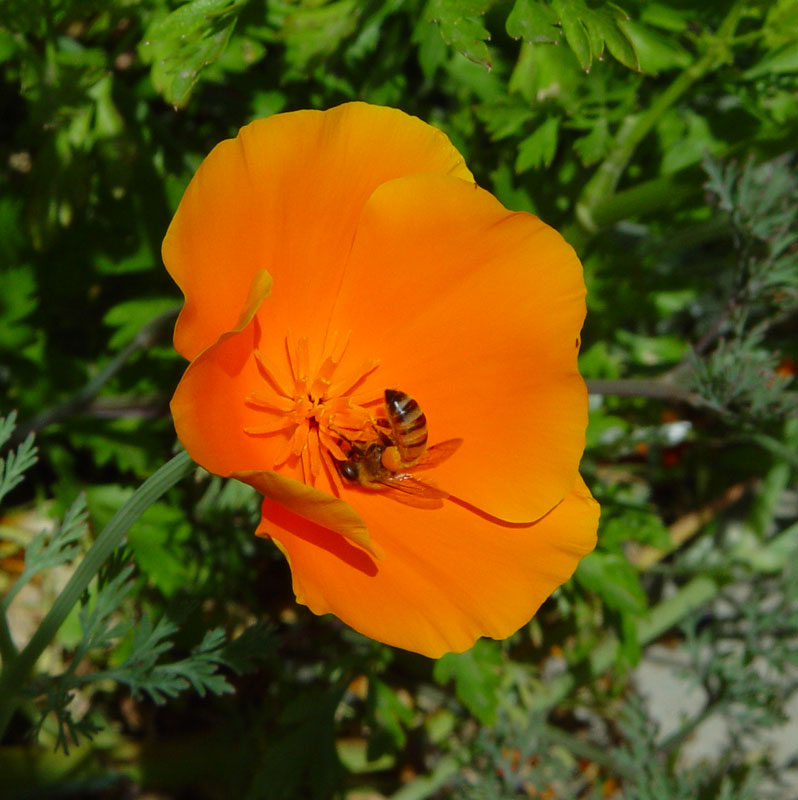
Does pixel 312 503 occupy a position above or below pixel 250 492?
above

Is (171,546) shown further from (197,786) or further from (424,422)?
(197,786)

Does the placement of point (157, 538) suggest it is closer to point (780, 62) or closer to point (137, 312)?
point (137, 312)

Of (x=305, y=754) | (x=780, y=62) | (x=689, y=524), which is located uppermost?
(x=780, y=62)

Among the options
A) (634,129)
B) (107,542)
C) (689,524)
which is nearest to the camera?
(107,542)

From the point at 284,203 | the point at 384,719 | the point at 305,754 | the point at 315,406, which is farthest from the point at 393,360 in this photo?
the point at 305,754

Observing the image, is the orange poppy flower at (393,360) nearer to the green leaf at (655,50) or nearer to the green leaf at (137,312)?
the green leaf at (137,312)

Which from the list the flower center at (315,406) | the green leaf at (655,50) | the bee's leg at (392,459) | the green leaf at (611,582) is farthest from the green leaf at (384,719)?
the green leaf at (655,50)

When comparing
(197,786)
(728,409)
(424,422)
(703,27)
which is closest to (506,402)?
(424,422)
